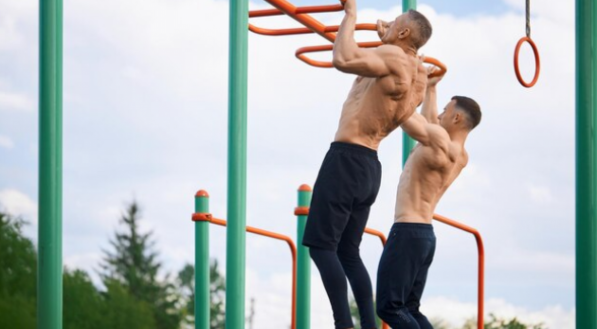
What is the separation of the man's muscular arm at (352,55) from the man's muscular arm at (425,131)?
2.21ft

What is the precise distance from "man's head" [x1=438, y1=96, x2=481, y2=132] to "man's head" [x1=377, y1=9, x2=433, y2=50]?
830 millimetres

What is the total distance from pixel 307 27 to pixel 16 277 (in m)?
15.9

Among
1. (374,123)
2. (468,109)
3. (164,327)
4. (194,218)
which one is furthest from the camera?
(164,327)

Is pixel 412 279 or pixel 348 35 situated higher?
pixel 348 35

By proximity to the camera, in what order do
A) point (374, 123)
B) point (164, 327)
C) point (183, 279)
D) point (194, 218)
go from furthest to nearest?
point (183, 279)
point (164, 327)
point (194, 218)
point (374, 123)

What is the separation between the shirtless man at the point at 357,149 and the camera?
525 cm

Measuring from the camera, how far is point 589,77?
6.16m

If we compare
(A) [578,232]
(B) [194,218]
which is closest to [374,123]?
(A) [578,232]

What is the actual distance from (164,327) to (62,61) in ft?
83.5

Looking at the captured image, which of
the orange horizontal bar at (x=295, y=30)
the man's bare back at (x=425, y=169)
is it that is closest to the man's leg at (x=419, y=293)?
the man's bare back at (x=425, y=169)

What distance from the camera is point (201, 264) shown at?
28.0 feet

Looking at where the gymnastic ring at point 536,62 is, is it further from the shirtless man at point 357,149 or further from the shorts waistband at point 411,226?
the shorts waistband at point 411,226

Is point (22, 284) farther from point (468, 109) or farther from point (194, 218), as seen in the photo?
point (468, 109)

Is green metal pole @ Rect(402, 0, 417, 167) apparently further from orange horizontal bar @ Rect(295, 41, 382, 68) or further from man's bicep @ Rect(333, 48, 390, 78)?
man's bicep @ Rect(333, 48, 390, 78)
